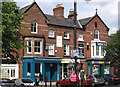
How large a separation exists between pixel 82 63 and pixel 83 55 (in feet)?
4.55

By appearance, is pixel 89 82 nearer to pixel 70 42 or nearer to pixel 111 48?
pixel 111 48

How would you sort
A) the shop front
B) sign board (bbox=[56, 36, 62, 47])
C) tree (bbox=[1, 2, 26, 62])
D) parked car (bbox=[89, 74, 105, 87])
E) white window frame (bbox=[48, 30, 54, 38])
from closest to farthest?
tree (bbox=[1, 2, 26, 62]) < parked car (bbox=[89, 74, 105, 87]) < white window frame (bbox=[48, 30, 54, 38]) < sign board (bbox=[56, 36, 62, 47]) < the shop front

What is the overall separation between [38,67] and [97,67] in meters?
11.5

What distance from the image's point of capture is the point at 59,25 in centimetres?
3503

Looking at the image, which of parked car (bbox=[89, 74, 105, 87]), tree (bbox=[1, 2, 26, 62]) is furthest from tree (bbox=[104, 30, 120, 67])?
tree (bbox=[1, 2, 26, 62])

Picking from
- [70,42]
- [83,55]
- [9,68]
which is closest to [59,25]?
[70,42]

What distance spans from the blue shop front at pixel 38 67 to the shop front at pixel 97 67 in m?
6.56

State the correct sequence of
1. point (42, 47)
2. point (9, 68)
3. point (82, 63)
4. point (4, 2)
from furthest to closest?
point (82, 63) < point (42, 47) < point (9, 68) < point (4, 2)

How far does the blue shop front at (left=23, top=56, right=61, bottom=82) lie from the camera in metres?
30.8

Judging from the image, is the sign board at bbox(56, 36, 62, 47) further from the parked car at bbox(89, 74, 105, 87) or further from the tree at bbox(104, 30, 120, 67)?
the parked car at bbox(89, 74, 105, 87)

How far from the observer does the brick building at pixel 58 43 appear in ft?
103

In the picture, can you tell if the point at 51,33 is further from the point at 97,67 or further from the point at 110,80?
the point at 110,80

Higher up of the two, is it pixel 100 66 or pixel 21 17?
pixel 21 17

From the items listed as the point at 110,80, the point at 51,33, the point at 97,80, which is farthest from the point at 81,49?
the point at 97,80
